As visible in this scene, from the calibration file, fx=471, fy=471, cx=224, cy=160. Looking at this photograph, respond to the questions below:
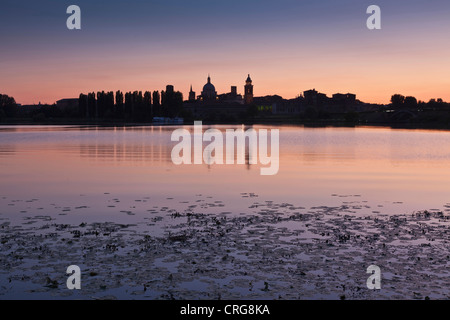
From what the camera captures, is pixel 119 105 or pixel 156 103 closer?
pixel 119 105

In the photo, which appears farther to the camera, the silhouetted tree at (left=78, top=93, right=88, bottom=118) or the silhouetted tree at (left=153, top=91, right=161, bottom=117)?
the silhouetted tree at (left=153, top=91, right=161, bottom=117)

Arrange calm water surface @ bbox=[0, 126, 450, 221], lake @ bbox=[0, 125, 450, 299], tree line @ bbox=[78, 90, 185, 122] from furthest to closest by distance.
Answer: tree line @ bbox=[78, 90, 185, 122], calm water surface @ bbox=[0, 126, 450, 221], lake @ bbox=[0, 125, 450, 299]

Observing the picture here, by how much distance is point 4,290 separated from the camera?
27.9 ft

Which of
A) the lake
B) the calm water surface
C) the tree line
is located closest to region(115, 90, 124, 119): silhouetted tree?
the tree line

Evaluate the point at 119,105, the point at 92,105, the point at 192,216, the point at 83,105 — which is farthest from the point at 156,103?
the point at 192,216

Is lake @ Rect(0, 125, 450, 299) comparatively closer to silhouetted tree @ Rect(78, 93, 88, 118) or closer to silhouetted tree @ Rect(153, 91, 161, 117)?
silhouetted tree @ Rect(153, 91, 161, 117)

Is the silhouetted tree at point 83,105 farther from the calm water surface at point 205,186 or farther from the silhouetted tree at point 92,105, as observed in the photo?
the calm water surface at point 205,186

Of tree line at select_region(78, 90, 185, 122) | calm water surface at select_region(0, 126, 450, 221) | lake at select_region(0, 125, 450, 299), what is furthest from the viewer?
tree line at select_region(78, 90, 185, 122)

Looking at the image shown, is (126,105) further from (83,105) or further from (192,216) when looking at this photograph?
(192,216)

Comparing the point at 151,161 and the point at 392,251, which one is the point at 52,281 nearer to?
the point at 392,251

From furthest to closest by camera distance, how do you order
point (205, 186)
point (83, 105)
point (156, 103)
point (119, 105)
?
point (156, 103), point (83, 105), point (119, 105), point (205, 186)

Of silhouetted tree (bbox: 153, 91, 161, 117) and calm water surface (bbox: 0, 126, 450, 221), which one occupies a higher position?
silhouetted tree (bbox: 153, 91, 161, 117)

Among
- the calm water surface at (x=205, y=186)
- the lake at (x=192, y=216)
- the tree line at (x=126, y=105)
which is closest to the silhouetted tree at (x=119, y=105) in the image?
the tree line at (x=126, y=105)

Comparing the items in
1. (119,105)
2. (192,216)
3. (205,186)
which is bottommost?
(192,216)
